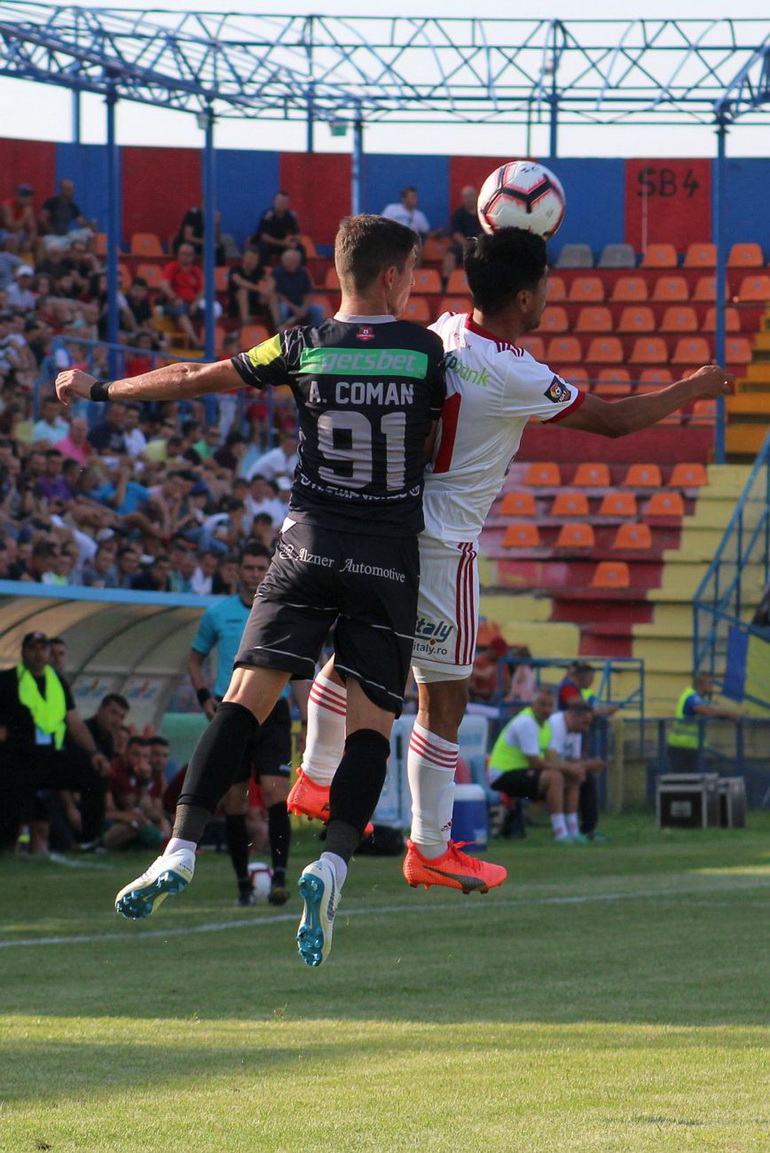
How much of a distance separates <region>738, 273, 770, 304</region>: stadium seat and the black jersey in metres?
24.2

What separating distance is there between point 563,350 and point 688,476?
11.2ft

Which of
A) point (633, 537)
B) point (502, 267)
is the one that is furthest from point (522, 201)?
point (633, 537)

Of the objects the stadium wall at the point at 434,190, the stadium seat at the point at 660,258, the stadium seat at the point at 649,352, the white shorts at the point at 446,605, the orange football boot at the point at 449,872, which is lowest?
the orange football boot at the point at 449,872

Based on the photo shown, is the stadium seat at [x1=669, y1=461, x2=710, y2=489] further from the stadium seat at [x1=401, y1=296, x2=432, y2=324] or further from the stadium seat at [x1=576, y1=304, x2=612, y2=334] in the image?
the stadium seat at [x1=401, y1=296, x2=432, y2=324]

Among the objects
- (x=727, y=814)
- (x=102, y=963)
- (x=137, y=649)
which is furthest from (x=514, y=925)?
(x=727, y=814)

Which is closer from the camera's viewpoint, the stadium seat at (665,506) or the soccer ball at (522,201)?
the soccer ball at (522,201)

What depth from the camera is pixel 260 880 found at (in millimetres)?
11469

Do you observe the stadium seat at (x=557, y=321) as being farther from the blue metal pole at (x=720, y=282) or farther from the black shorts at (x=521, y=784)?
the black shorts at (x=521, y=784)

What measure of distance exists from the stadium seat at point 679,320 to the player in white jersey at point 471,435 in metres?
23.0

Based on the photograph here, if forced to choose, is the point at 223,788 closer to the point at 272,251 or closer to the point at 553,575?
the point at 553,575

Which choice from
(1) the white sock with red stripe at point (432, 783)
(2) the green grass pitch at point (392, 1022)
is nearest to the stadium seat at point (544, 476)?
(2) the green grass pitch at point (392, 1022)

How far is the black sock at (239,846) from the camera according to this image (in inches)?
451

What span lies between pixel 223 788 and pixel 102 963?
4111 mm

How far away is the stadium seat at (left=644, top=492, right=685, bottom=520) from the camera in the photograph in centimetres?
2495
